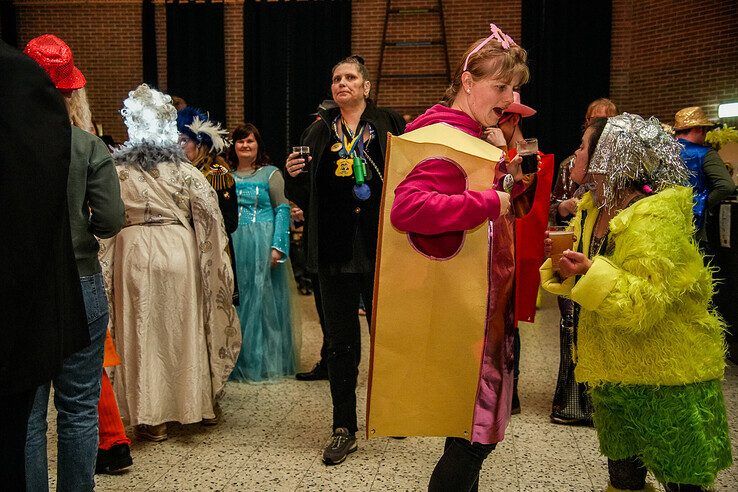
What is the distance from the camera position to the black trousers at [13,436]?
3.85ft

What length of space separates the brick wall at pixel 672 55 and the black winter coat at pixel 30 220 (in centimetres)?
882

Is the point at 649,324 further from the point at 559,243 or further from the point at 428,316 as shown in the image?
the point at 428,316

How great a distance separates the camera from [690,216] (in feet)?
6.08

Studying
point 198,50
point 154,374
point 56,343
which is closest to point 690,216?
point 56,343

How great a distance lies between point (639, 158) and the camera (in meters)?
1.87

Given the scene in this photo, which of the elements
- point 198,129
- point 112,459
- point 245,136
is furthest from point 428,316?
point 245,136

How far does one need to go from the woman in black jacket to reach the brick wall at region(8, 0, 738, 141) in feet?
23.0

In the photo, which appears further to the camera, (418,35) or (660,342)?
(418,35)

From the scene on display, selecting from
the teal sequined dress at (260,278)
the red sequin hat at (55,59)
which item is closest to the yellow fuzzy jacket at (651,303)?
the red sequin hat at (55,59)

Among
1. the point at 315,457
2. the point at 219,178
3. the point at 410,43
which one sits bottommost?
the point at 315,457

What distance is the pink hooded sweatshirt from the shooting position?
154 cm

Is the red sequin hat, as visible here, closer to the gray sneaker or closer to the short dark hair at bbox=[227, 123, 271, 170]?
the gray sneaker

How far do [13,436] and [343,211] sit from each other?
5.84ft

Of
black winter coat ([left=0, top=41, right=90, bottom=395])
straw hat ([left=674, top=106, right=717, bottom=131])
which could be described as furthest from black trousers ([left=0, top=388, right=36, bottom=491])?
straw hat ([left=674, top=106, right=717, bottom=131])
